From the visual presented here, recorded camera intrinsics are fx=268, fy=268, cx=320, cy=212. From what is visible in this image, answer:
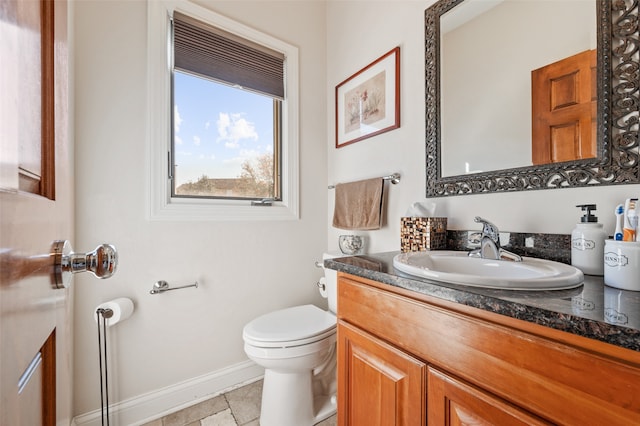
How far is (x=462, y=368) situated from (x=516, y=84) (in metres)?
1.01

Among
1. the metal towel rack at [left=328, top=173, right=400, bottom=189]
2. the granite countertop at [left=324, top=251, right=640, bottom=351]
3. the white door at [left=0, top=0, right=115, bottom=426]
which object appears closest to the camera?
the white door at [left=0, top=0, right=115, bottom=426]

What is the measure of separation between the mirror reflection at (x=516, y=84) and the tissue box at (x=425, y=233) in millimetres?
250

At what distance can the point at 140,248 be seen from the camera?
4.29 ft

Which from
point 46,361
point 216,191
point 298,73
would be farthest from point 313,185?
point 46,361

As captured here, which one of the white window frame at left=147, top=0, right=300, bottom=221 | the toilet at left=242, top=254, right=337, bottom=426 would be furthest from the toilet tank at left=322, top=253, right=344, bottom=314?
the white window frame at left=147, top=0, right=300, bottom=221

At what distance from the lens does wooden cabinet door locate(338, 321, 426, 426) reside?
68 cm

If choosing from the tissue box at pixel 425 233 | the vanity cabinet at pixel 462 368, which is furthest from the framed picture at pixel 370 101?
the vanity cabinet at pixel 462 368

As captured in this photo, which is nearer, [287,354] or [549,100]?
[549,100]

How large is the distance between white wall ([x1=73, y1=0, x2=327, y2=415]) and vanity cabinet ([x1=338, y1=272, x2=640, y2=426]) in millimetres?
854

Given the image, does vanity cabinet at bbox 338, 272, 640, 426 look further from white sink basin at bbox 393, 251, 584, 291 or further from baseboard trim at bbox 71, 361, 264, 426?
baseboard trim at bbox 71, 361, 264, 426

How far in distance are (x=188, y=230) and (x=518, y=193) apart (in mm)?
1507

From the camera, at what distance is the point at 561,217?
88 cm

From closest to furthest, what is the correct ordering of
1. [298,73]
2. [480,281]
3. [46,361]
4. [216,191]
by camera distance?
[46,361] → [480,281] → [216,191] → [298,73]

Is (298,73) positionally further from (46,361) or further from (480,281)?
(46,361)
